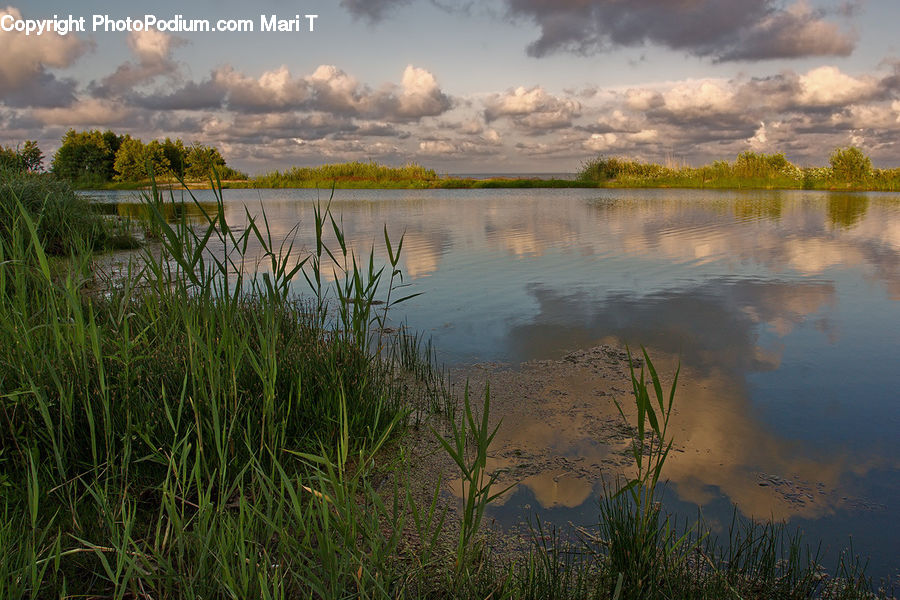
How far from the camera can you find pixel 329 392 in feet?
7.61

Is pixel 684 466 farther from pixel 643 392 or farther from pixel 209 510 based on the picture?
pixel 209 510

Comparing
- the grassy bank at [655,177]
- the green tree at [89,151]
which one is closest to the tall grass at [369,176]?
the grassy bank at [655,177]

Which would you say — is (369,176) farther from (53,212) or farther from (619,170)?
(53,212)

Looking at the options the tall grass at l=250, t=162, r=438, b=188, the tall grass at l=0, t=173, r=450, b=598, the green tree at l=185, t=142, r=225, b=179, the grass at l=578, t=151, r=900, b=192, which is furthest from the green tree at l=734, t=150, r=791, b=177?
the tall grass at l=0, t=173, r=450, b=598

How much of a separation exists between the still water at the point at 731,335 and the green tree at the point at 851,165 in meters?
21.6

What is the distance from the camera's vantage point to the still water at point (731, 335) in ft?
7.11

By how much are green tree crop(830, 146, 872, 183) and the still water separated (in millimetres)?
21605

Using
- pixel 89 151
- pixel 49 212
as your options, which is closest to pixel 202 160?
pixel 49 212

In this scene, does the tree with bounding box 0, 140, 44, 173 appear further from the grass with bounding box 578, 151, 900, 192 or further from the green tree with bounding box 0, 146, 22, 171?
the grass with bounding box 578, 151, 900, 192

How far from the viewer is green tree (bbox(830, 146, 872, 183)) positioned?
2744cm

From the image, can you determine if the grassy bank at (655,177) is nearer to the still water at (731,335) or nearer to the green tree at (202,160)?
the green tree at (202,160)

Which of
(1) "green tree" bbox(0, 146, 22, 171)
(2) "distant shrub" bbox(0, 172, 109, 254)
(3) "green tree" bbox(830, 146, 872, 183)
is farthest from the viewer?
(3) "green tree" bbox(830, 146, 872, 183)

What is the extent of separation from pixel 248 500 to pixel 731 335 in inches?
144

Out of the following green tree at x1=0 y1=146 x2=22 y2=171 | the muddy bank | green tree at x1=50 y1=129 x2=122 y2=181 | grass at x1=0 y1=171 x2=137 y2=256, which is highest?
green tree at x1=50 y1=129 x2=122 y2=181
